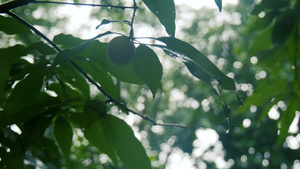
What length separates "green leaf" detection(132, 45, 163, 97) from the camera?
445 mm

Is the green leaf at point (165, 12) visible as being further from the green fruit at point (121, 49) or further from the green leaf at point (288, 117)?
the green leaf at point (288, 117)

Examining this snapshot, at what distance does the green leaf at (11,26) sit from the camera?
554mm

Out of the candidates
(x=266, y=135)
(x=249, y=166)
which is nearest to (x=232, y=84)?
(x=266, y=135)

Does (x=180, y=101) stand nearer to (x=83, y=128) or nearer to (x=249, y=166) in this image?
(x=249, y=166)

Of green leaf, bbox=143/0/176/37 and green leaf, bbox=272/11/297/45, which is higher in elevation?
green leaf, bbox=143/0/176/37

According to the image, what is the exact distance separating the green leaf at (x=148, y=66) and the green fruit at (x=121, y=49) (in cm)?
1

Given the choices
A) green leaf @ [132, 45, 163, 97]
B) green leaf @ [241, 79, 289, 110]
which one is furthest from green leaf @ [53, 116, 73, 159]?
green leaf @ [241, 79, 289, 110]

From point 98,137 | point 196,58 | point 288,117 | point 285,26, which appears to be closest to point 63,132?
point 98,137

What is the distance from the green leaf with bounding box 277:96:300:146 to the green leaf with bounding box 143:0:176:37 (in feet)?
Result: 1.59

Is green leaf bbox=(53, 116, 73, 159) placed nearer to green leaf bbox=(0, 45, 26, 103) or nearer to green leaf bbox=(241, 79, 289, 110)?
green leaf bbox=(0, 45, 26, 103)

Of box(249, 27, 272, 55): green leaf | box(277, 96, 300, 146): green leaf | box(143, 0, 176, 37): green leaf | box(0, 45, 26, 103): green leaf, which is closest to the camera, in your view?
box(143, 0, 176, 37): green leaf

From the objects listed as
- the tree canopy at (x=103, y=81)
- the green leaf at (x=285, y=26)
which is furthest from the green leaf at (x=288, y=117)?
the green leaf at (x=285, y=26)

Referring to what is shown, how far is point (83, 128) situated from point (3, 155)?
156mm

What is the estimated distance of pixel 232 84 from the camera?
446 millimetres
